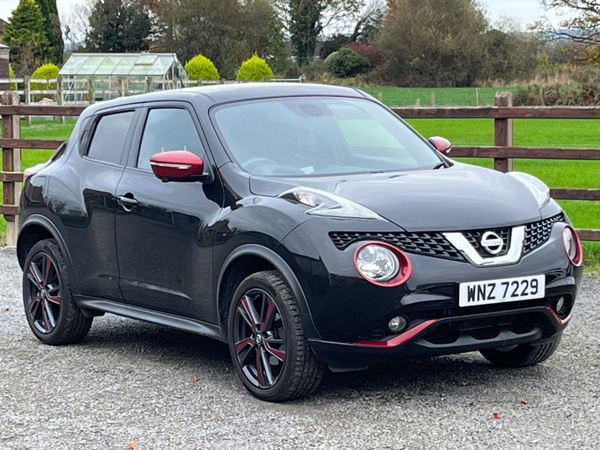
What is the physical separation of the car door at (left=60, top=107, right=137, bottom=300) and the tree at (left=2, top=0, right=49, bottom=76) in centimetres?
7002

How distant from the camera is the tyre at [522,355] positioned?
225 inches

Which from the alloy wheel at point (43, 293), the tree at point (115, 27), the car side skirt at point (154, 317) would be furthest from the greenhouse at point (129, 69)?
the car side skirt at point (154, 317)

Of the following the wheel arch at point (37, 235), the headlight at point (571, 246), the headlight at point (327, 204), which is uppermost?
the headlight at point (327, 204)

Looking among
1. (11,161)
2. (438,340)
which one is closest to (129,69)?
(11,161)

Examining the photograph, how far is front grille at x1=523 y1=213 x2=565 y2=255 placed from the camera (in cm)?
506

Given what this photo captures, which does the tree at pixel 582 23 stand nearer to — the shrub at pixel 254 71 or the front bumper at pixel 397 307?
the shrub at pixel 254 71

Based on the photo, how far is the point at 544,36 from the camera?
4916cm

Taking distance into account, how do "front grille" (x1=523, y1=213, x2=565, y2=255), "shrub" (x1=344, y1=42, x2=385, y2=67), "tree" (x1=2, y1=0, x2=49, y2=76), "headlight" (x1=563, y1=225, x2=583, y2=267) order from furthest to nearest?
"shrub" (x1=344, y1=42, x2=385, y2=67) → "tree" (x1=2, y1=0, x2=49, y2=76) → "headlight" (x1=563, y1=225, x2=583, y2=267) → "front grille" (x1=523, y1=213, x2=565, y2=255)

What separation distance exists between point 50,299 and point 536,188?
334cm

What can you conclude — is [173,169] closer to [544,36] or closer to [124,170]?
[124,170]

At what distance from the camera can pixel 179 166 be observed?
217 inches

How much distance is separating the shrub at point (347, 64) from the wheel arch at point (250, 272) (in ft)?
271

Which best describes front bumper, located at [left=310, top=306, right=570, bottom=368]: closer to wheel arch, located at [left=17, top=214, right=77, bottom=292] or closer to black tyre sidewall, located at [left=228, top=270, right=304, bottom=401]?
black tyre sidewall, located at [left=228, top=270, right=304, bottom=401]

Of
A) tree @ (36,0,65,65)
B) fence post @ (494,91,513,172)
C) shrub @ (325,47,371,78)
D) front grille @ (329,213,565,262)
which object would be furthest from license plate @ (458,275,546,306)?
shrub @ (325,47,371,78)
